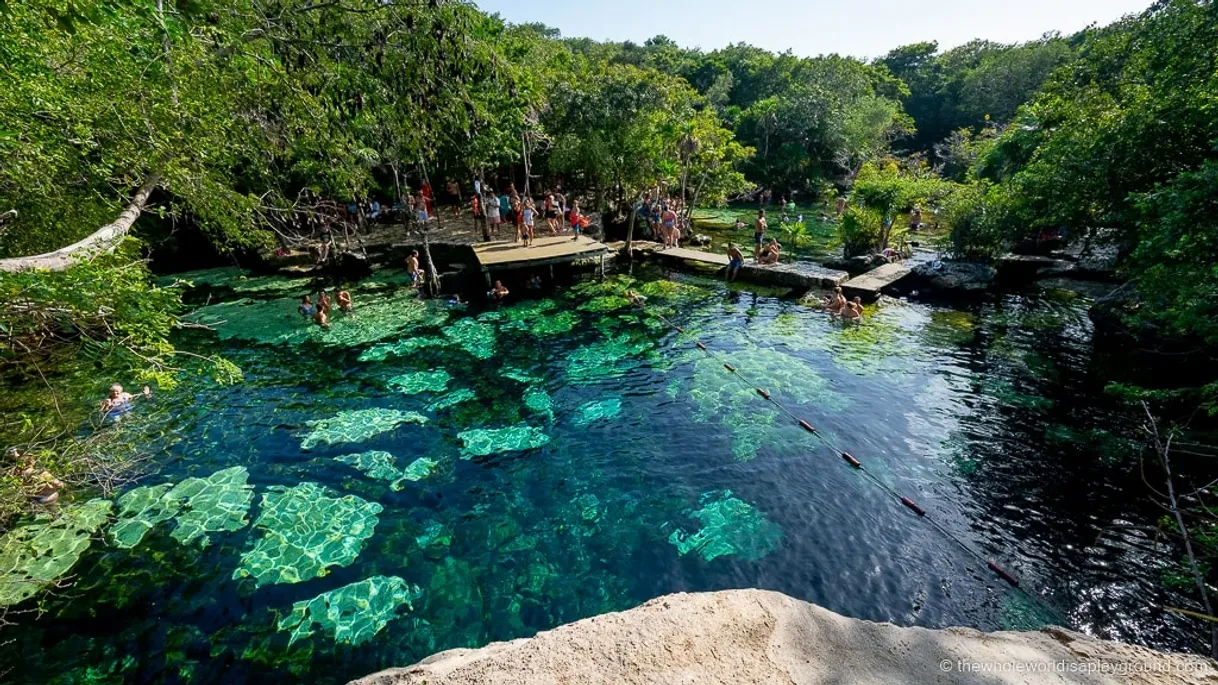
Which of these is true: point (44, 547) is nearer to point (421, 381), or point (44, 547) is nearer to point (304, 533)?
point (304, 533)

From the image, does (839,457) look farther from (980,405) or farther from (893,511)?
(980,405)

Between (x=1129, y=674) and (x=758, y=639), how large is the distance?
2783 millimetres

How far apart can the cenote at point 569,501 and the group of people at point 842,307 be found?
167 cm

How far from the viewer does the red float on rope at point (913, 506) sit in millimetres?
7863

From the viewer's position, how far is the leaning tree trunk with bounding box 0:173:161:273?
461 cm

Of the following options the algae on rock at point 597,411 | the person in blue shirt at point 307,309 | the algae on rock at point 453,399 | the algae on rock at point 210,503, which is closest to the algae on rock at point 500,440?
the algae on rock at point 597,411

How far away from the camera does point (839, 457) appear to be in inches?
370

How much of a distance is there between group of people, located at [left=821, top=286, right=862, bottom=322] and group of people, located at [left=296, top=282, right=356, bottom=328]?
16.1 metres

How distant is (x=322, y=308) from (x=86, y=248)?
37.1ft

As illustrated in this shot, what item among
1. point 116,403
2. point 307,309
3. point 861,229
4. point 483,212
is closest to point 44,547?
point 116,403

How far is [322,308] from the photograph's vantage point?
1584 cm

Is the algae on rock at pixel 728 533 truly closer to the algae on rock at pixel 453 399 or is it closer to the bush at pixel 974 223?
the algae on rock at pixel 453 399

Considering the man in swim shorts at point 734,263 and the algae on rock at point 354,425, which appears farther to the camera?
the man in swim shorts at point 734,263

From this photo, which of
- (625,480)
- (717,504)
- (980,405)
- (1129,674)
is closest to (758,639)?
(1129,674)
